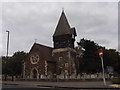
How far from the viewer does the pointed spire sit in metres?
60.2

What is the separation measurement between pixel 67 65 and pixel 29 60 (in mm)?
12139

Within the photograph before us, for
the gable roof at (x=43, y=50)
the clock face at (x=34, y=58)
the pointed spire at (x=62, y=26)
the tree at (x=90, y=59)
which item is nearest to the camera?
the tree at (x=90, y=59)

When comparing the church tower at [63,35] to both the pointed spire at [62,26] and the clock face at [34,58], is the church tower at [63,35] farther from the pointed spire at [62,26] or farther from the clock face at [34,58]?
the clock face at [34,58]

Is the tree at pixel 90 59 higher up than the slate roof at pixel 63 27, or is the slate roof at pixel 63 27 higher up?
the slate roof at pixel 63 27

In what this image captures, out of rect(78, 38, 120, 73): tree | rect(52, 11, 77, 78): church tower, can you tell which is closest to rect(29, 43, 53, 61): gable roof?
rect(52, 11, 77, 78): church tower

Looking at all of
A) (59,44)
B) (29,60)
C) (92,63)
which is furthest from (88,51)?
(29,60)

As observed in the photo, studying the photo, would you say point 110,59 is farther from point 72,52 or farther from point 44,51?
point 44,51

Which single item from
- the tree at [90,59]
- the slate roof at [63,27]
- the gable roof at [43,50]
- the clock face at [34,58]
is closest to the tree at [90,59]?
the tree at [90,59]

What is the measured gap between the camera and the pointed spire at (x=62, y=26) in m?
60.2

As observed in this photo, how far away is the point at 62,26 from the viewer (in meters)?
61.1

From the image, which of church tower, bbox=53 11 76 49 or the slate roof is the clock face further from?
the slate roof

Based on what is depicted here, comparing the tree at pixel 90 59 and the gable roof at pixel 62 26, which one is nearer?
the tree at pixel 90 59

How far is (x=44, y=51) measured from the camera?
6016 cm

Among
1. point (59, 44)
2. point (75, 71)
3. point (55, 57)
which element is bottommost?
point (75, 71)
